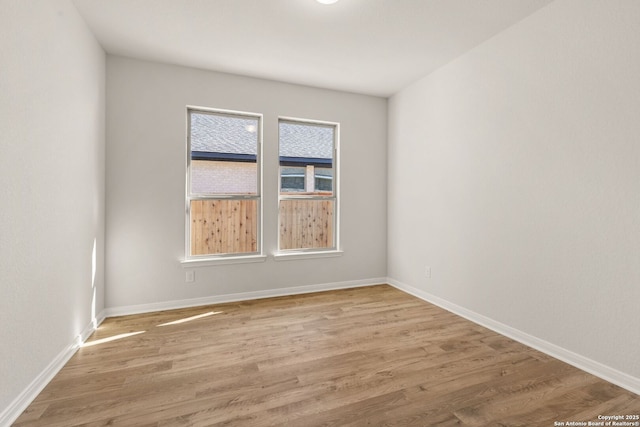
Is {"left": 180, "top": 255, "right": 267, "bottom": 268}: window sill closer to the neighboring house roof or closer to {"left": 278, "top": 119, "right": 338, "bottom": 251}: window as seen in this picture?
{"left": 278, "top": 119, "right": 338, "bottom": 251}: window

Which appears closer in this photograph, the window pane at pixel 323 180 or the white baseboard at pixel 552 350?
the white baseboard at pixel 552 350

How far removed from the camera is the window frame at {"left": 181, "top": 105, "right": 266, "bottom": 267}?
3510 mm

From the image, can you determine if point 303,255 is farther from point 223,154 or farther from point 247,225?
point 223,154

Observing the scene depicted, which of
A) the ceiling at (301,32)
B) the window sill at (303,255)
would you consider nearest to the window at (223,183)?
the window sill at (303,255)

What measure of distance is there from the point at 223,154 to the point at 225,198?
545mm

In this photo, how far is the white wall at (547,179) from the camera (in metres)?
1.96

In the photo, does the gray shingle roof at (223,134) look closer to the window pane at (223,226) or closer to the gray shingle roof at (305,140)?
the gray shingle roof at (305,140)

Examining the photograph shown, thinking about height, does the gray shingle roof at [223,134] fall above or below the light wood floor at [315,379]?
above

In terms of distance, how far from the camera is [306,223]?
4.13 meters

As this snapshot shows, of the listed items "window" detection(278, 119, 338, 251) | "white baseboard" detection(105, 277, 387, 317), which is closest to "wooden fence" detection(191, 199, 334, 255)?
"window" detection(278, 119, 338, 251)

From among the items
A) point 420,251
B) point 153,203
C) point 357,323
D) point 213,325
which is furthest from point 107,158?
point 420,251

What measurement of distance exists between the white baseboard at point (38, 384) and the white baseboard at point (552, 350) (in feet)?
11.5

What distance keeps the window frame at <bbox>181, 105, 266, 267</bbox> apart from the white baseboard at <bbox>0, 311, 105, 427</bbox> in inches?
48.1

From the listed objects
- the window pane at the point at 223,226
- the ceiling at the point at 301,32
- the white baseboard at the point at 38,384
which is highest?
the ceiling at the point at 301,32
